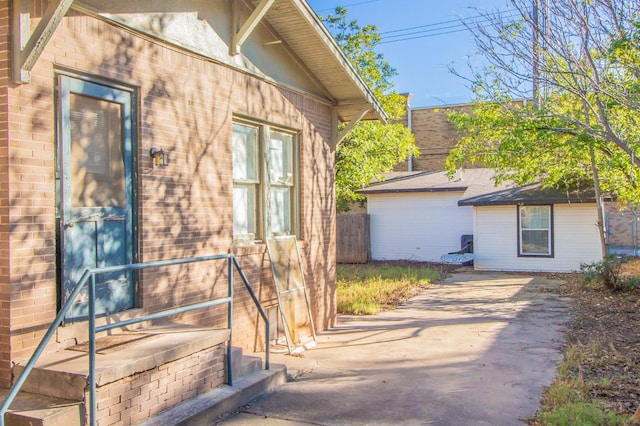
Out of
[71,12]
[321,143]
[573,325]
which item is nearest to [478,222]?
[573,325]

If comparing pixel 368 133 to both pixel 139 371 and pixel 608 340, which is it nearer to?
pixel 608 340

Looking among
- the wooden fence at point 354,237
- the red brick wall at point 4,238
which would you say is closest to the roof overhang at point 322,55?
the red brick wall at point 4,238

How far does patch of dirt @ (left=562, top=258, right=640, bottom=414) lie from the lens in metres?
5.88

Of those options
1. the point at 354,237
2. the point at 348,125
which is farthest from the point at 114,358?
the point at 354,237

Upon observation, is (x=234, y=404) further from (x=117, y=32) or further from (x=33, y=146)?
(x=117, y=32)

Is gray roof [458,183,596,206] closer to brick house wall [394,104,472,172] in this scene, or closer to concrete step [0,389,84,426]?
brick house wall [394,104,472,172]

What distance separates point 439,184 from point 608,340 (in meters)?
14.2

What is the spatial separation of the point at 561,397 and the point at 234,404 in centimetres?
318

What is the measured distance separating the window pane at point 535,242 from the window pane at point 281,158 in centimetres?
1323

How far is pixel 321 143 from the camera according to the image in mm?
9281

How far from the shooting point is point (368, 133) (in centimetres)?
1588

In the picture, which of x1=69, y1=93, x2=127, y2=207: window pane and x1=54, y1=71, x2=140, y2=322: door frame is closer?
x1=54, y1=71, x2=140, y2=322: door frame

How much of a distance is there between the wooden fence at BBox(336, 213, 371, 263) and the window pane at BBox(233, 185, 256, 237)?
15056 mm

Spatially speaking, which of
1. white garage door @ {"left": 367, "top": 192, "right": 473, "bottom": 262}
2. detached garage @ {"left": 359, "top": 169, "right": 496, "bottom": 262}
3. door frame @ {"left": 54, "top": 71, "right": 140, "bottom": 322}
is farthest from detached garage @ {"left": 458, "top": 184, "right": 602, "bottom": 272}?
door frame @ {"left": 54, "top": 71, "right": 140, "bottom": 322}
